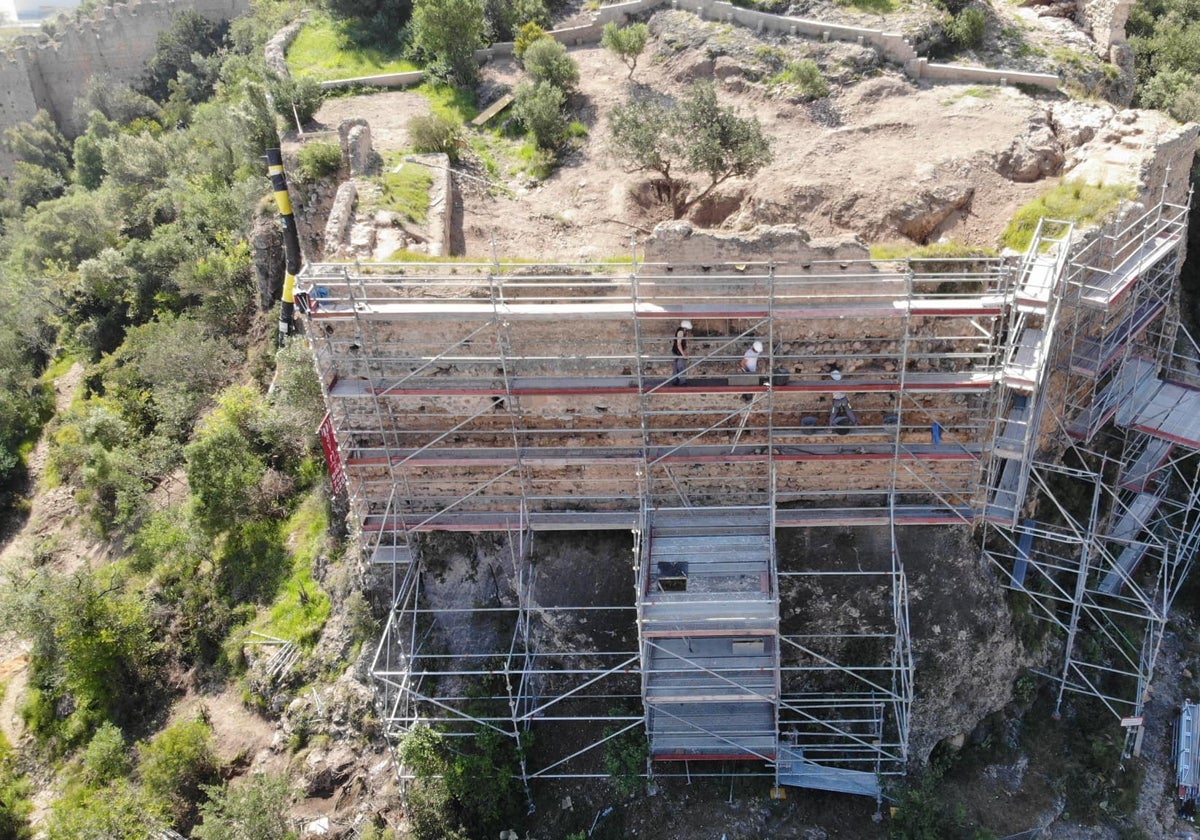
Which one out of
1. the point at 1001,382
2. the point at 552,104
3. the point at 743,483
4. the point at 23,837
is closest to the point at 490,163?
the point at 552,104

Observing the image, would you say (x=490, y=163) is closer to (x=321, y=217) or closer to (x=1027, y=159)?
(x=321, y=217)

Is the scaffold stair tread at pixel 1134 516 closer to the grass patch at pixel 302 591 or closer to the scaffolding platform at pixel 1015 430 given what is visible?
the scaffolding platform at pixel 1015 430

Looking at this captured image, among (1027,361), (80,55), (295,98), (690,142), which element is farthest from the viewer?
(80,55)

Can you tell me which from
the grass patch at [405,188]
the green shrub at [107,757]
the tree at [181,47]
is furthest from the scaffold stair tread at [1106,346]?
the tree at [181,47]

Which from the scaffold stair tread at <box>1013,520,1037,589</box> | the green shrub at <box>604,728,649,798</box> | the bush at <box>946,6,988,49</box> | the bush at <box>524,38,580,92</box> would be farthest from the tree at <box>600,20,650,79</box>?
the green shrub at <box>604,728,649,798</box>

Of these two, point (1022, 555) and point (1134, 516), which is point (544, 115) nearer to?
point (1022, 555)

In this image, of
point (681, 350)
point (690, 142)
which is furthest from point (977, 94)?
point (681, 350)
